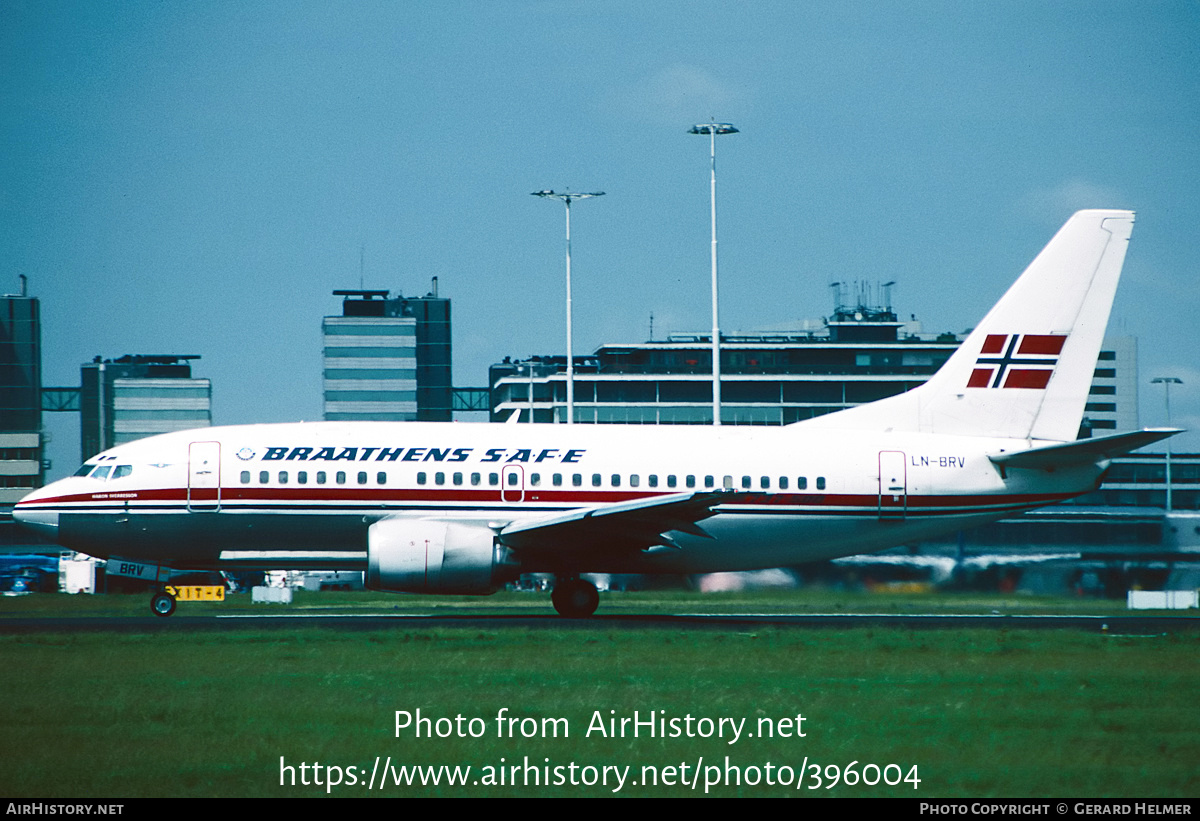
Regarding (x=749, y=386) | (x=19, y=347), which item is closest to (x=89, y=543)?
(x=749, y=386)

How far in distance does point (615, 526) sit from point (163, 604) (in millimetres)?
10161

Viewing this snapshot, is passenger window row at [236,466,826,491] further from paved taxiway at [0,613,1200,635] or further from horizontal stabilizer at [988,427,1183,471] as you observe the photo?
horizontal stabilizer at [988,427,1183,471]

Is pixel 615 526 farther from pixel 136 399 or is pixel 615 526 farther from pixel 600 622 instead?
pixel 136 399

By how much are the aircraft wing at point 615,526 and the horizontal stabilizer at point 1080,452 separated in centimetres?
710

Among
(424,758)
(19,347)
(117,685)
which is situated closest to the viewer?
(424,758)

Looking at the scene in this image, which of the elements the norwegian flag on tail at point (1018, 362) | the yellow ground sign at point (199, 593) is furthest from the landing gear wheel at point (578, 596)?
the yellow ground sign at point (199, 593)

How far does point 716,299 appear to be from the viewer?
59.8 m

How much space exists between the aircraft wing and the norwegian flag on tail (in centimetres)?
802

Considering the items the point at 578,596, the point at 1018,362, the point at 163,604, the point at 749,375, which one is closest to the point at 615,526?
the point at 578,596

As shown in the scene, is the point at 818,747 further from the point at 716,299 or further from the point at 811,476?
the point at 716,299

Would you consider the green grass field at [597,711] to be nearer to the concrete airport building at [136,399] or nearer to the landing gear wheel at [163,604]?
the landing gear wheel at [163,604]

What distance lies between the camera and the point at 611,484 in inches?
1246
